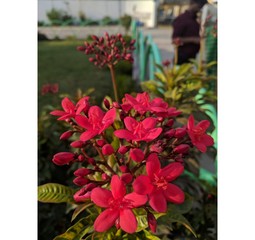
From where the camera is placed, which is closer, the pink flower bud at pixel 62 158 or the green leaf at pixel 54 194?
the pink flower bud at pixel 62 158

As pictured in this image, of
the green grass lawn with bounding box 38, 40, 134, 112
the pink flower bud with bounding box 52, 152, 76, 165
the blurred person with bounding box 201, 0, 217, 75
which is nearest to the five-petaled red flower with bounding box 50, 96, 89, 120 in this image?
the pink flower bud with bounding box 52, 152, 76, 165

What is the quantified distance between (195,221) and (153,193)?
0.97 metres

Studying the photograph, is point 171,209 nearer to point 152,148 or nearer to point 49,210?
point 152,148

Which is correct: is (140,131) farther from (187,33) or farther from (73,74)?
(73,74)

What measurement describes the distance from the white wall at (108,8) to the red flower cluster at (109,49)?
9.50 m

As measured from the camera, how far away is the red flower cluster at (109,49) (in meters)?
1.39

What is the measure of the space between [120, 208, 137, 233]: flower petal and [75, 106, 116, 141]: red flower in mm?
187

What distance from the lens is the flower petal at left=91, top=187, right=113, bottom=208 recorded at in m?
0.70

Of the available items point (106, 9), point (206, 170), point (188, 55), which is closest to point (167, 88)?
point (206, 170)

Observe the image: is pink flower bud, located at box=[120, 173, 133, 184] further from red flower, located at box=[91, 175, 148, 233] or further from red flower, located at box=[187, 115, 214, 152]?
red flower, located at box=[187, 115, 214, 152]

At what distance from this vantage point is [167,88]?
1.85 m

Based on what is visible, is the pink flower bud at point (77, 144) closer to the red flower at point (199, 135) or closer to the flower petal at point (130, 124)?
the flower petal at point (130, 124)

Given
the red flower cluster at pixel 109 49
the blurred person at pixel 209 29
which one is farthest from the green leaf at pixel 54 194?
the blurred person at pixel 209 29

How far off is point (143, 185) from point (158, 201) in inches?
1.9
